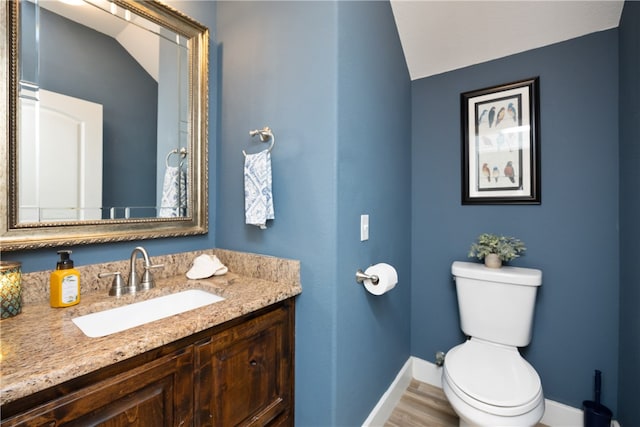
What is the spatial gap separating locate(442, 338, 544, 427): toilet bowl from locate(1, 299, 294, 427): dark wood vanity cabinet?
0.75 meters

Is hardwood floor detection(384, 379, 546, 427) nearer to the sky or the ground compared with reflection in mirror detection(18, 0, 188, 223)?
nearer to the ground

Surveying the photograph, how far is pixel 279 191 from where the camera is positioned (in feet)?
4.32

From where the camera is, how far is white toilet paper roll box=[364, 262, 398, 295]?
1284 millimetres

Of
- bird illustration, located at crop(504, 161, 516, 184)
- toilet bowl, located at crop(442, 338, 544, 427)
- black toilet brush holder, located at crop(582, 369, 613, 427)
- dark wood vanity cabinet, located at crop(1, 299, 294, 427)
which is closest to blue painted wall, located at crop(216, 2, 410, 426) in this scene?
dark wood vanity cabinet, located at crop(1, 299, 294, 427)

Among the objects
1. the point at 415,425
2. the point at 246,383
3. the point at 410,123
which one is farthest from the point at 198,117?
the point at 415,425

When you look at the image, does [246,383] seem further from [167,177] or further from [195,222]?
[167,177]

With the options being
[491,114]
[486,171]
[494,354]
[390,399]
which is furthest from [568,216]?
[390,399]

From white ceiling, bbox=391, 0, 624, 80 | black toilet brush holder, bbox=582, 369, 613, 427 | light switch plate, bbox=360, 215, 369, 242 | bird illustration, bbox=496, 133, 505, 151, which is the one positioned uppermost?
white ceiling, bbox=391, 0, 624, 80

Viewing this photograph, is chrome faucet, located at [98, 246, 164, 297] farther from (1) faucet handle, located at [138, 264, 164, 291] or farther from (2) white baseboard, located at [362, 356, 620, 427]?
(2) white baseboard, located at [362, 356, 620, 427]

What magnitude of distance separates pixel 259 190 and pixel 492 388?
4.38ft

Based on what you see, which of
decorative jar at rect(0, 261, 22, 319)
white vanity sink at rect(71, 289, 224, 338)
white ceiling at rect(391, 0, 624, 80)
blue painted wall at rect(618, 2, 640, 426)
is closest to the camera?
decorative jar at rect(0, 261, 22, 319)

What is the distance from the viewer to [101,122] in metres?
1.17

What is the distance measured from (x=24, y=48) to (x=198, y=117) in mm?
630

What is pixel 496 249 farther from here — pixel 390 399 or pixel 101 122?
pixel 101 122
